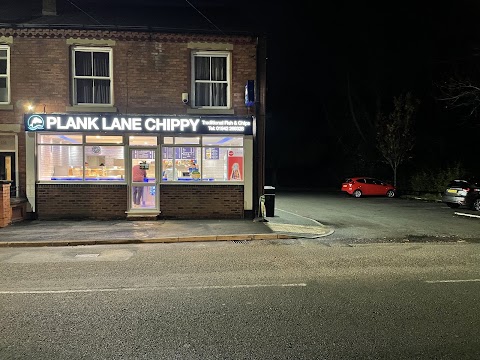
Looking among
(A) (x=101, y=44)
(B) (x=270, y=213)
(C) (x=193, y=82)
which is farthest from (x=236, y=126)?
(A) (x=101, y=44)

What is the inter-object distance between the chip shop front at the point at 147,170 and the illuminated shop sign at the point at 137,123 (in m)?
0.03

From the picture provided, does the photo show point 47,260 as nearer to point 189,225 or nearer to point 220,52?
point 189,225

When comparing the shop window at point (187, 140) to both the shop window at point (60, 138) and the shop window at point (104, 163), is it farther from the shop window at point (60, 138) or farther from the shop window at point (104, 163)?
the shop window at point (60, 138)

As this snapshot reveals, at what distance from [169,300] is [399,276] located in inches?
165

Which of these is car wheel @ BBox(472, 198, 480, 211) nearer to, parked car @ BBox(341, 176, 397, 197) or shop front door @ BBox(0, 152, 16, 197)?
parked car @ BBox(341, 176, 397, 197)

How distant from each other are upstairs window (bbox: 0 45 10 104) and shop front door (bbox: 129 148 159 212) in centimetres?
481

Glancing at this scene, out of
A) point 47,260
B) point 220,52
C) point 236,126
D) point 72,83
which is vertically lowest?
point 47,260

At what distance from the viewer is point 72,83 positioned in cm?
1432

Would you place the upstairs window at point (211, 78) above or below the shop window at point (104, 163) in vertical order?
above

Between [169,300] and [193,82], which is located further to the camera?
[193,82]

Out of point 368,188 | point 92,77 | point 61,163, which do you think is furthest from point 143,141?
point 368,188

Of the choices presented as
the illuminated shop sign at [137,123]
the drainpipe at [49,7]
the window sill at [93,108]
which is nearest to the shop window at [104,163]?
the illuminated shop sign at [137,123]

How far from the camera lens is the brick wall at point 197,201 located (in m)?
14.6

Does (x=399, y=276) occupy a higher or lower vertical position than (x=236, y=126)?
lower
